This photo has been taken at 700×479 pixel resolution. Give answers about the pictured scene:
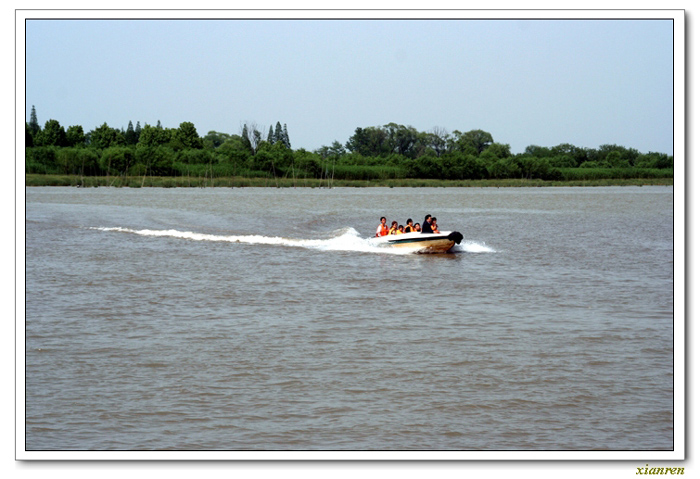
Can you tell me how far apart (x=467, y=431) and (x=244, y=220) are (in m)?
34.8

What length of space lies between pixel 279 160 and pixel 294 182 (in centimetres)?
591

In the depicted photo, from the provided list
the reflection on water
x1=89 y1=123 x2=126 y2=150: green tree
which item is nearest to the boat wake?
the reflection on water

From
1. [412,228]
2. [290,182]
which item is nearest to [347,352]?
[412,228]

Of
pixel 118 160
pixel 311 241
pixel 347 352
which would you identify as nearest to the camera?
pixel 347 352

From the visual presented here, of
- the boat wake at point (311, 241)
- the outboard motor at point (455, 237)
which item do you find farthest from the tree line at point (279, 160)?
the outboard motor at point (455, 237)

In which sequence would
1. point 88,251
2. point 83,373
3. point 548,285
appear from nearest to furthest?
point 83,373
point 548,285
point 88,251

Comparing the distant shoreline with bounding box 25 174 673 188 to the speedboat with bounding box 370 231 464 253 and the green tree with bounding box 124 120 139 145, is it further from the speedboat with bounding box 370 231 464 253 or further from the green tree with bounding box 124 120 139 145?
the speedboat with bounding box 370 231 464 253

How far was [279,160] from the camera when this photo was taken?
4190 inches

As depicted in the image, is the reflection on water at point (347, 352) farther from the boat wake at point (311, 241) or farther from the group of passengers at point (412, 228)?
the boat wake at point (311, 241)

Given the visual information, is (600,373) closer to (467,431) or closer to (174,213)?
(467,431)

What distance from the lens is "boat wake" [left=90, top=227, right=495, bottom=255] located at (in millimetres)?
27812

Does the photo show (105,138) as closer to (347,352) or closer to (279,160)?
(279,160)

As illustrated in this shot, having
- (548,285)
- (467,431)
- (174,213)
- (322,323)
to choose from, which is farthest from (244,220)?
(467,431)

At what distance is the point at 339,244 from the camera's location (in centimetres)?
2961
